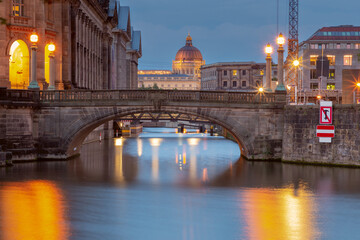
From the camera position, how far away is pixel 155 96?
48281 millimetres

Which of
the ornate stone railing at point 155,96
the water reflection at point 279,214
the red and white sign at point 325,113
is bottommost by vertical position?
the water reflection at point 279,214

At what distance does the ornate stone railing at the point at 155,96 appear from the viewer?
4841 centimetres

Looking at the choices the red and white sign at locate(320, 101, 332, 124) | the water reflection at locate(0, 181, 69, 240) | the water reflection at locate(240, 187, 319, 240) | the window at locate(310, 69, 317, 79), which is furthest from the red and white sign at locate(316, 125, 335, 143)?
the window at locate(310, 69, 317, 79)

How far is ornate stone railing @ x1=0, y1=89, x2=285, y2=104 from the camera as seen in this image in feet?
159

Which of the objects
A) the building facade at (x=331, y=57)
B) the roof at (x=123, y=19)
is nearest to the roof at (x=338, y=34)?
the building facade at (x=331, y=57)

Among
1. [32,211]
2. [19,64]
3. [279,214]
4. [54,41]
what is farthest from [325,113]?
[19,64]

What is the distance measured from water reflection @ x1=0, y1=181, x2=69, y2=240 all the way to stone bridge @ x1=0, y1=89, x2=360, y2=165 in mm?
11057

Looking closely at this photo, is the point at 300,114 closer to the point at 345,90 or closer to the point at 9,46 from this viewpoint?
the point at 345,90

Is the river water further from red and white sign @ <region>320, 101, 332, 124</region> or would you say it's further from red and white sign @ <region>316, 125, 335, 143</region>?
red and white sign @ <region>320, 101, 332, 124</region>

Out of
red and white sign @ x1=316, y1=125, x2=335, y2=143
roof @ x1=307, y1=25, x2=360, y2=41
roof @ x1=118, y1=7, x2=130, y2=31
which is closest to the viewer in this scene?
→ red and white sign @ x1=316, y1=125, x2=335, y2=143

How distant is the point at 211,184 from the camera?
3894 cm

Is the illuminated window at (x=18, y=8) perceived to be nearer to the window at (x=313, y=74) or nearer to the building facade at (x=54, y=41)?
the building facade at (x=54, y=41)

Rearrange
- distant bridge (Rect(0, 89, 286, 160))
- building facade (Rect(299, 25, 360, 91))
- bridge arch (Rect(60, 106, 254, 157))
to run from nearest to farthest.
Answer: distant bridge (Rect(0, 89, 286, 160))
bridge arch (Rect(60, 106, 254, 157))
building facade (Rect(299, 25, 360, 91))

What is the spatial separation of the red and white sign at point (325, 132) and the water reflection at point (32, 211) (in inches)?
843
